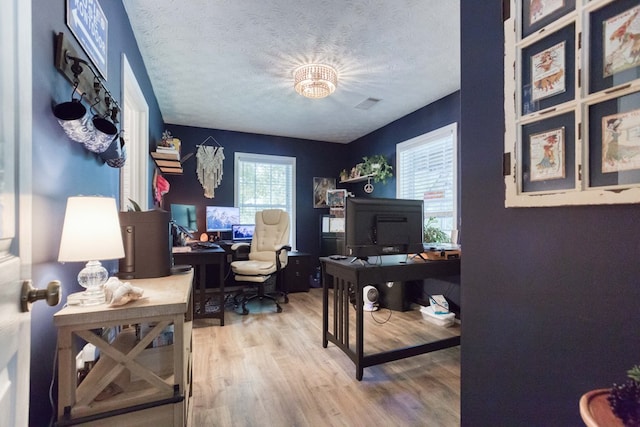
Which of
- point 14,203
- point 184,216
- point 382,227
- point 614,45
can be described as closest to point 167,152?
point 184,216

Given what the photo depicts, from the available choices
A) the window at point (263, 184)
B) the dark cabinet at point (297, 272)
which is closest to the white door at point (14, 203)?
the dark cabinet at point (297, 272)

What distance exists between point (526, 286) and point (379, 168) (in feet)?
11.6

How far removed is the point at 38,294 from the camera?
64 cm

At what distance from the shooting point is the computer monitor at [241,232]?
14.9 ft

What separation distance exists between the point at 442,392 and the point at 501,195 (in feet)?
4.87

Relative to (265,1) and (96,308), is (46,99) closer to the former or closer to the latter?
(96,308)

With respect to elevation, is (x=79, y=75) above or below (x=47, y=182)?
above

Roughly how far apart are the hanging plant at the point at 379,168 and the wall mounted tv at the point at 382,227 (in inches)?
78.7

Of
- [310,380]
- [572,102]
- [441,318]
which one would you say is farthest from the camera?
[441,318]

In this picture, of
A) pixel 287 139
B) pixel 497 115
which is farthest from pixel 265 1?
pixel 287 139

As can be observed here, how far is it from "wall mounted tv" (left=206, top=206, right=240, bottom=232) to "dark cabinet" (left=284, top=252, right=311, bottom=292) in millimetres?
1072

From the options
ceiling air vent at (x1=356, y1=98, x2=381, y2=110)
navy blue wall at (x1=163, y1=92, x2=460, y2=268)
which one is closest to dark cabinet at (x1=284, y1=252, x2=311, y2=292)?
navy blue wall at (x1=163, y1=92, x2=460, y2=268)

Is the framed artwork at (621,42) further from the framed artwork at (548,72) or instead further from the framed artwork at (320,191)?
the framed artwork at (320,191)

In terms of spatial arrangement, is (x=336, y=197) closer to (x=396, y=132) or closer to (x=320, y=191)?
(x=320, y=191)
